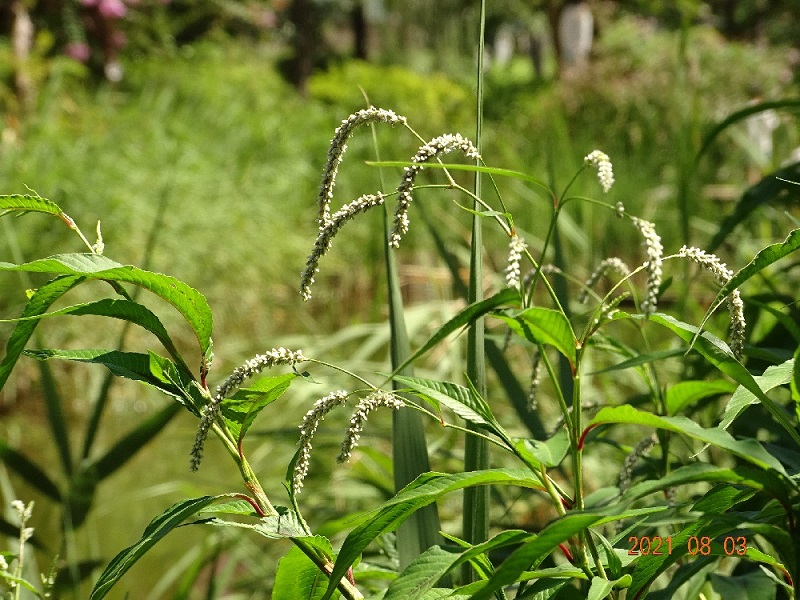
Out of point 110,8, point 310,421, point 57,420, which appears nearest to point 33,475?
point 57,420

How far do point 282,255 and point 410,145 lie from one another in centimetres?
282

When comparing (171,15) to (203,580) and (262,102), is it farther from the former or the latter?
(203,580)

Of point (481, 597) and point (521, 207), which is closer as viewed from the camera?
point (481, 597)

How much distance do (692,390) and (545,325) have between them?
0.16 meters

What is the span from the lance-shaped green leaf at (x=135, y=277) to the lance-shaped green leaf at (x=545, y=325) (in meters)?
0.16

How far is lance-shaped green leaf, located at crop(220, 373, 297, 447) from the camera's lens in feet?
1.82

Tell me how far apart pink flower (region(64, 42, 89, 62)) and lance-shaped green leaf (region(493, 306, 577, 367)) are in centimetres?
778

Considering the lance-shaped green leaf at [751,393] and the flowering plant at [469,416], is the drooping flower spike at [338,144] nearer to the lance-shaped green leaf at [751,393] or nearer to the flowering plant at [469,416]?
the flowering plant at [469,416]

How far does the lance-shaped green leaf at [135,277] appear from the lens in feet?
1.63

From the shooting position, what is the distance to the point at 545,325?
47cm

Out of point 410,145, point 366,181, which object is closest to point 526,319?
point 366,181

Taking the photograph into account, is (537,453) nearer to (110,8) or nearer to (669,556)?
(669,556)

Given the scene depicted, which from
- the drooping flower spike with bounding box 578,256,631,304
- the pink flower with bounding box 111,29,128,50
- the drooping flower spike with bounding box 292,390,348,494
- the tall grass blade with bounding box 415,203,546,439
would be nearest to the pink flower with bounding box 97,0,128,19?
the pink flower with bounding box 111,29,128,50

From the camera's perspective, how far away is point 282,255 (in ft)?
17.8
